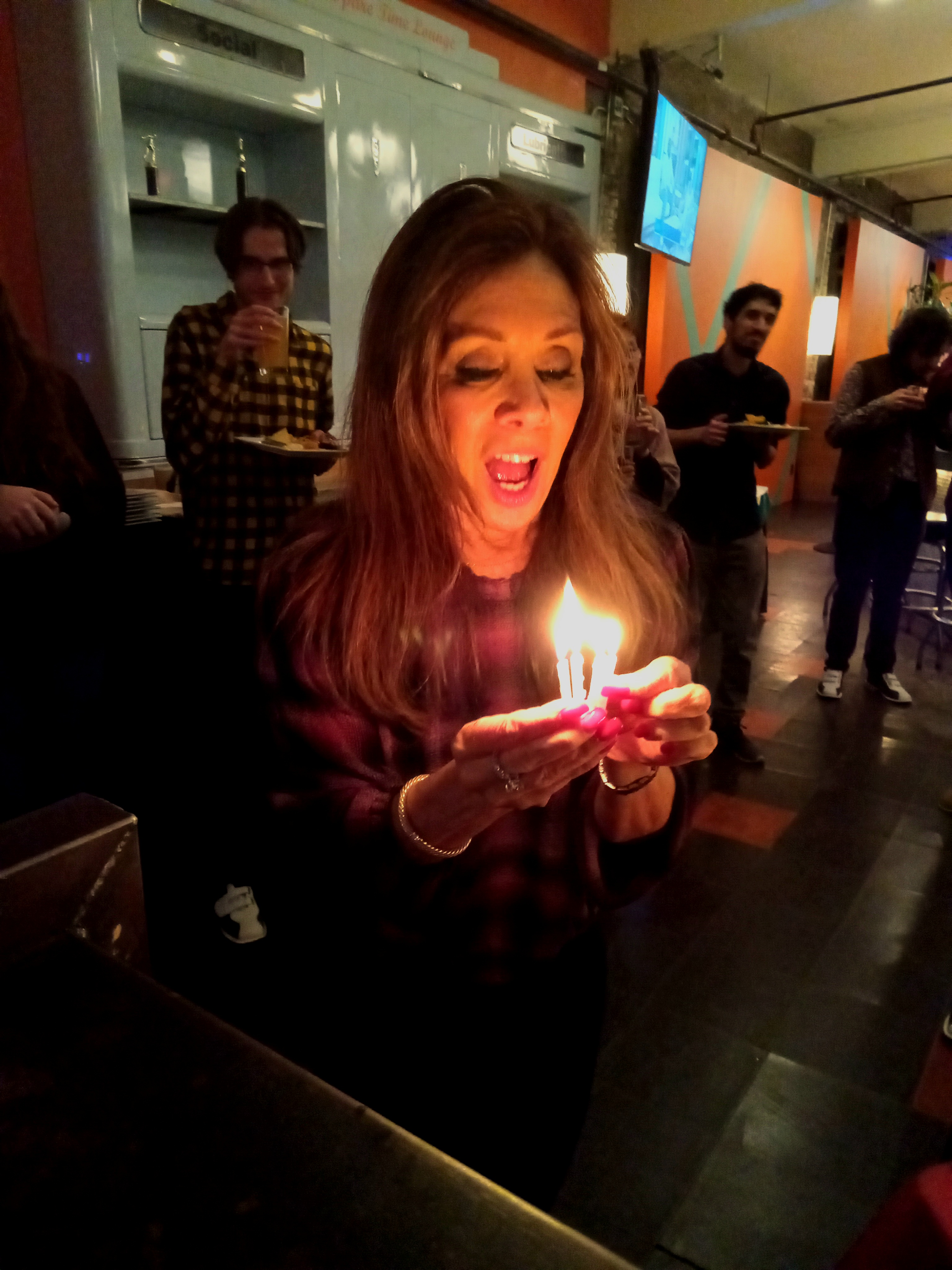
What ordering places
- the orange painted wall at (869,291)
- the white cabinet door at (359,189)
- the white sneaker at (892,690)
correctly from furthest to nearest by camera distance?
the orange painted wall at (869,291)
the white cabinet door at (359,189)
the white sneaker at (892,690)

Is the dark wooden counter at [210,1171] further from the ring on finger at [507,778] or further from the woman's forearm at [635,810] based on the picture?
the woman's forearm at [635,810]

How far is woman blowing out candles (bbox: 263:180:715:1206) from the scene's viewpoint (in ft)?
3.51

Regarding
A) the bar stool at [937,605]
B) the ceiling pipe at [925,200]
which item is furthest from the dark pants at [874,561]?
the ceiling pipe at [925,200]

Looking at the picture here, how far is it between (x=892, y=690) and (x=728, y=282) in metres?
6.09

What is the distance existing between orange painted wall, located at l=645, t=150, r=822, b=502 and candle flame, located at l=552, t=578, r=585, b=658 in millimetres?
7410

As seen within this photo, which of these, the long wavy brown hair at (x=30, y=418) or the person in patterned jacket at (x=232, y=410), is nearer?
the long wavy brown hair at (x=30, y=418)

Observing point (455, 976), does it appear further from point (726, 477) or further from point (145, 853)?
point (726, 477)

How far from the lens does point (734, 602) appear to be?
3.74 m

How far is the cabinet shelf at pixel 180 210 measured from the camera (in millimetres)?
4141

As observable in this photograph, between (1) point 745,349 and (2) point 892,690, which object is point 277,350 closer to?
(1) point 745,349

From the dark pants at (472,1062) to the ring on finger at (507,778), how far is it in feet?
1.22

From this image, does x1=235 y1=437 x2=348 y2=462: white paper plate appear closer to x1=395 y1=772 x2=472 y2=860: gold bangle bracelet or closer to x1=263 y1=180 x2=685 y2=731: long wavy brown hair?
x1=263 y1=180 x2=685 y2=731: long wavy brown hair

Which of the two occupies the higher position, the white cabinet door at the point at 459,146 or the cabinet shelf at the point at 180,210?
the white cabinet door at the point at 459,146

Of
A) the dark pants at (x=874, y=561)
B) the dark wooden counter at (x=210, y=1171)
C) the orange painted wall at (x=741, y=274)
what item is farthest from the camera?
the orange painted wall at (x=741, y=274)
